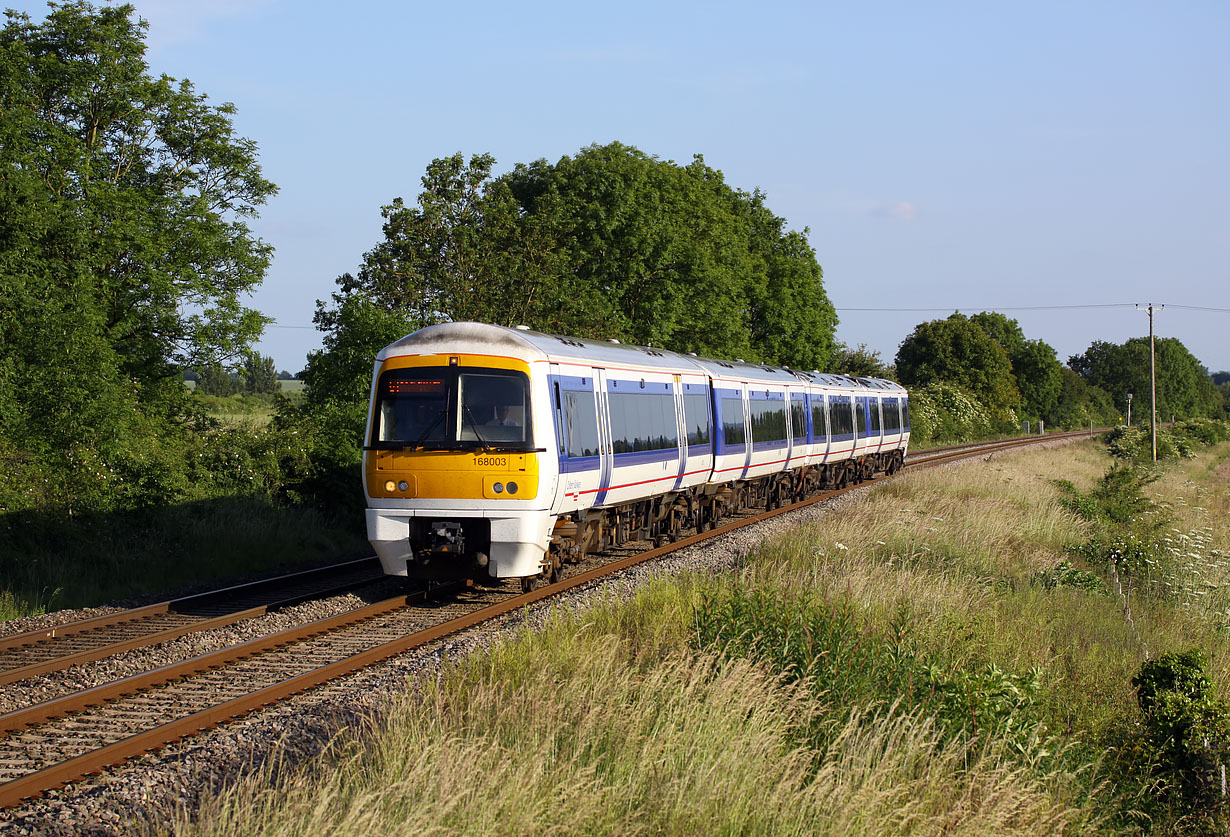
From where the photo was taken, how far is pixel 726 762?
5.43m

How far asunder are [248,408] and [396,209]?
21.0ft

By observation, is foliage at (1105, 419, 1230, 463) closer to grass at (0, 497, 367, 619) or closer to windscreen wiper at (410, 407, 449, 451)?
grass at (0, 497, 367, 619)

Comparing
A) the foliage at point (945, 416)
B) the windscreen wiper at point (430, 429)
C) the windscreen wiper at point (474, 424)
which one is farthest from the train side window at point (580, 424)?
the foliage at point (945, 416)

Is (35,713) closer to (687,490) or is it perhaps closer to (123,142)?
(687,490)

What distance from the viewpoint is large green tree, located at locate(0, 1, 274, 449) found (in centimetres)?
1563

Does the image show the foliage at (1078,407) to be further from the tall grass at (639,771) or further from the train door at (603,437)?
the tall grass at (639,771)

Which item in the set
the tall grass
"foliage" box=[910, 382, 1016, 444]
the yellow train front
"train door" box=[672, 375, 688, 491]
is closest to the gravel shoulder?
the tall grass

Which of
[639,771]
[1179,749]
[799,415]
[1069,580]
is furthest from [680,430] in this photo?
[639,771]

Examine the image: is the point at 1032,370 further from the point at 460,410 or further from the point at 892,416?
the point at 460,410

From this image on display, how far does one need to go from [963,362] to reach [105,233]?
217ft

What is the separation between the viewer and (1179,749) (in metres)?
7.48

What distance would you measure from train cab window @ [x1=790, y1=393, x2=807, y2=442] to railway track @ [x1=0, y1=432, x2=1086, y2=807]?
43.2ft

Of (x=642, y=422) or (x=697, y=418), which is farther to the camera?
(x=697, y=418)

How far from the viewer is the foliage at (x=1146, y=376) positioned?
11700 centimetres
